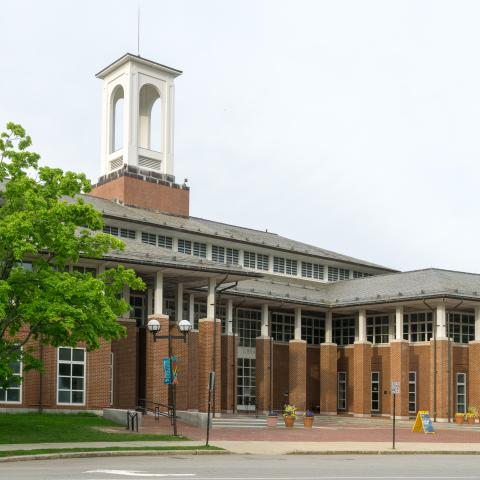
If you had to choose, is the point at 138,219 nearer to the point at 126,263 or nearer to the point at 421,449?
the point at 126,263

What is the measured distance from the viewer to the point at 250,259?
54.9m

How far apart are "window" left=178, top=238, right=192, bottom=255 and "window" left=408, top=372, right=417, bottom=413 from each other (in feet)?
45.1

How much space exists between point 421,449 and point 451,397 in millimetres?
19718

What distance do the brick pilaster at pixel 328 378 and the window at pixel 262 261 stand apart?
6.21 metres

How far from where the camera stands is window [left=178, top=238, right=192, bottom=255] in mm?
50531

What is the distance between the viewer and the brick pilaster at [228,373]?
47438 millimetres

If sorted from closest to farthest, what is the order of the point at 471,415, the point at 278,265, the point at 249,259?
the point at 471,415 < the point at 249,259 < the point at 278,265

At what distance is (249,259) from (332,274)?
698cm

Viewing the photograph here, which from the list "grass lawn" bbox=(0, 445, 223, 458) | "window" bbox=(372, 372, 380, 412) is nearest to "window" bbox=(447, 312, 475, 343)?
"window" bbox=(372, 372, 380, 412)

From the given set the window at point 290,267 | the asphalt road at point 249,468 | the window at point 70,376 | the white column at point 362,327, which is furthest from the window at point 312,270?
the asphalt road at point 249,468

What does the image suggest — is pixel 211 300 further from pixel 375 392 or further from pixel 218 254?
pixel 375 392

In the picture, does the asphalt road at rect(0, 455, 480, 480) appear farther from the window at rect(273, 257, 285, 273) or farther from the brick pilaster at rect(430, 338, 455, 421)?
the window at rect(273, 257, 285, 273)

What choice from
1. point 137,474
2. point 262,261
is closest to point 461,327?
point 262,261

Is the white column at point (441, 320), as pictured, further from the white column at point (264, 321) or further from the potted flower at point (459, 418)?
the white column at point (264, 321)
